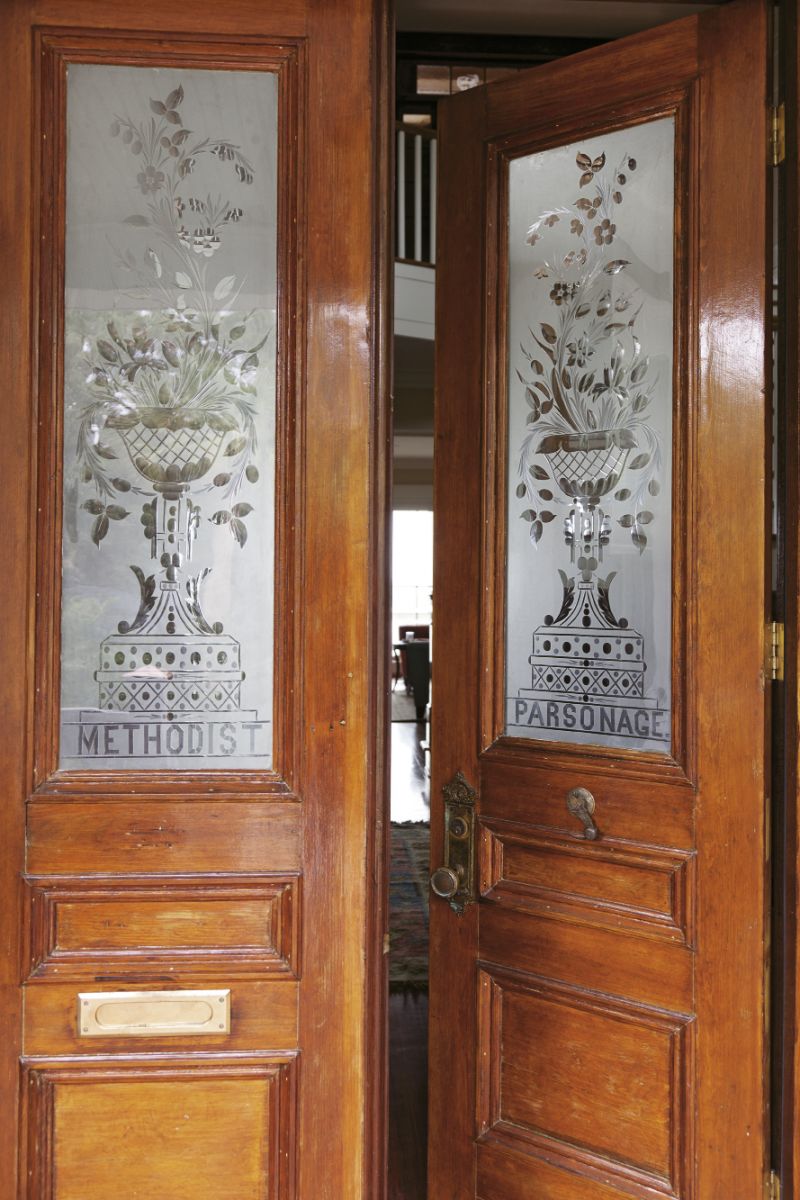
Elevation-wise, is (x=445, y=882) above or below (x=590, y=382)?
below

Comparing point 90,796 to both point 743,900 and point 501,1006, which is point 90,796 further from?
point 743,900

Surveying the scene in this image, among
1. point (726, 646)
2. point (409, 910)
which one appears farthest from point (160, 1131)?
point (409, 910)

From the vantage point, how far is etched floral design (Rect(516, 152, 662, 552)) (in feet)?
6.28

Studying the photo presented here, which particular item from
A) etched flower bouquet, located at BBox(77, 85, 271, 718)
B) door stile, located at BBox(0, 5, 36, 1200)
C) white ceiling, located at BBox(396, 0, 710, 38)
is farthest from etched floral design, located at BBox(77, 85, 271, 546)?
white ceiling, located at BBox(396, 0, 710, 38)

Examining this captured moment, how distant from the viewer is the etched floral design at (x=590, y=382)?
1914mm

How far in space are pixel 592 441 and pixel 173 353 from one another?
2.76 feet

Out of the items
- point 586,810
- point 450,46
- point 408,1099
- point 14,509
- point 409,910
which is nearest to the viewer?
point 14,509

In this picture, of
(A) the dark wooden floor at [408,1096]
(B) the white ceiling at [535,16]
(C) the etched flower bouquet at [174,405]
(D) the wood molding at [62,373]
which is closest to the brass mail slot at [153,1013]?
(D) the wood molding at [62,373]

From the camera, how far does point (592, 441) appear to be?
6.48 feet

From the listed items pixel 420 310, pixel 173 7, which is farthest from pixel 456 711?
pixel 420 310

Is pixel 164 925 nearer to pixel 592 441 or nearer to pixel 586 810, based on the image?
pixel 586 810

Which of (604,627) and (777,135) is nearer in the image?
(777,135)

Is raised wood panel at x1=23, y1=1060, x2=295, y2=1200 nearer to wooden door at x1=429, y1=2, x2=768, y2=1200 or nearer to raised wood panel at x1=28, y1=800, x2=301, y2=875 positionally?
raised wood panel at x1=28, y1=800, x2=301, y2=875

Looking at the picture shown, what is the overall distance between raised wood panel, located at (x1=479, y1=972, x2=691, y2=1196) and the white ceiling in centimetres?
248
